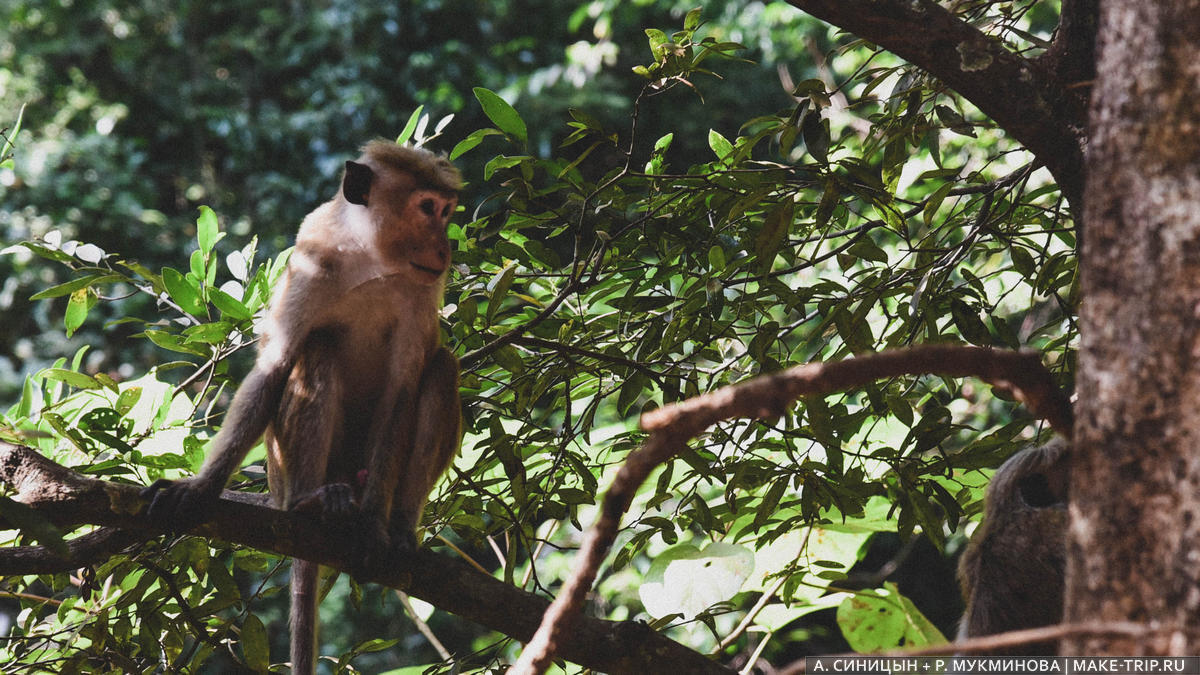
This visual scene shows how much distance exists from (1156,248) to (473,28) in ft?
36.6

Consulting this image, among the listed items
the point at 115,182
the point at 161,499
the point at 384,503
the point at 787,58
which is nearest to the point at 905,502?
the point at 384,503

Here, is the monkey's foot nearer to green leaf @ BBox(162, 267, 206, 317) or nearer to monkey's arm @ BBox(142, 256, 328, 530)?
monkey's arm @ BBox(142, 256, 328, 530)

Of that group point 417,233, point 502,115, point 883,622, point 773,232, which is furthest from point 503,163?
point 883,622

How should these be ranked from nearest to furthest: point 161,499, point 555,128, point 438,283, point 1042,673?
point 1042,673
point 161,499
point 438,283
point 555,128

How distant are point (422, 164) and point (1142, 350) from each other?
102 inches

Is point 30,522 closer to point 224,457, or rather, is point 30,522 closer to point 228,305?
point 224,457

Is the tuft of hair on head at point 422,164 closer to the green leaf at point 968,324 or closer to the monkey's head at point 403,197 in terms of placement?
the monkey's head at point 403,197

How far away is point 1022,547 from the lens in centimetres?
239

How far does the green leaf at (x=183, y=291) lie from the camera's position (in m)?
2.78

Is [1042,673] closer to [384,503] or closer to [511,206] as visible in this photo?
[511,206]

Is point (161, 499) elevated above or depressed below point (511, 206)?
below

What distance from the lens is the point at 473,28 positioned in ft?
38.1

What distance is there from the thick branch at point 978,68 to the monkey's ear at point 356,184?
6.51 feet

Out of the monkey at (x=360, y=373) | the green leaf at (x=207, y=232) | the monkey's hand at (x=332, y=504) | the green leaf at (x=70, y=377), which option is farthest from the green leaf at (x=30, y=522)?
the green leaf at (x=207, y=232)
